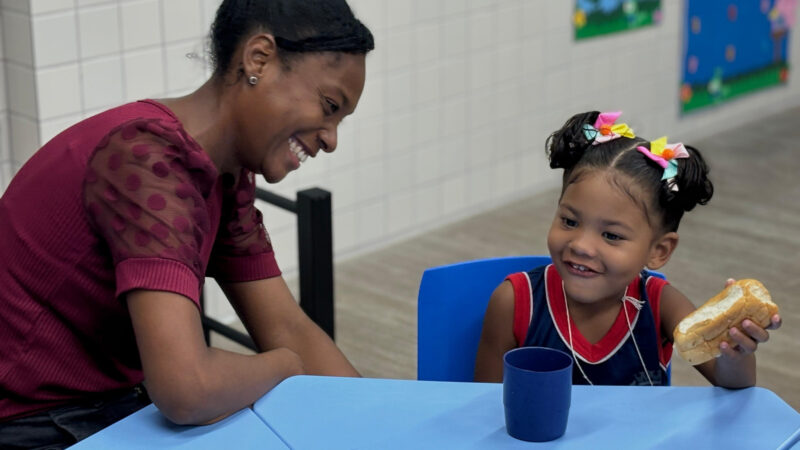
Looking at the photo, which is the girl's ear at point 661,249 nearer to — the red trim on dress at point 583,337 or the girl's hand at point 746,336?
the red trim on dress at point 583,337

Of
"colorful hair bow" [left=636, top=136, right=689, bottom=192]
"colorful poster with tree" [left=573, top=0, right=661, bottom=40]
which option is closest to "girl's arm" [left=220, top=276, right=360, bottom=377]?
"colorful hair bow" [left=636, top=136, right=689, bottom=192]

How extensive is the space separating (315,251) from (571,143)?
73cm

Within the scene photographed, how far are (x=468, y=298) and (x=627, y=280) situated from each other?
0.89 ft

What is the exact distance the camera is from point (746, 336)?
4.99 ft

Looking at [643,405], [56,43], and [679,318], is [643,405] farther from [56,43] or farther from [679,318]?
[56,43]

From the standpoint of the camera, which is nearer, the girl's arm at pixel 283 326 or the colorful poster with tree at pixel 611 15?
the girl's arm at pixel 283 326

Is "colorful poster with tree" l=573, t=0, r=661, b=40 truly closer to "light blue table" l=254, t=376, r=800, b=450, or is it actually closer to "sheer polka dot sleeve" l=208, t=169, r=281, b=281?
"sheer polka dot sleeve" l=208, t=169, r=281, b=281

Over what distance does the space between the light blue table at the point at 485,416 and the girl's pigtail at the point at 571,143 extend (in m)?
0.47

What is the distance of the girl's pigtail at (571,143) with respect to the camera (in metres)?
1.85

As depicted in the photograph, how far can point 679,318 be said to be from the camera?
185 centimetres

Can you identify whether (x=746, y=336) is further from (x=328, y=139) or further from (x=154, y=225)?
(x=154, y=225)

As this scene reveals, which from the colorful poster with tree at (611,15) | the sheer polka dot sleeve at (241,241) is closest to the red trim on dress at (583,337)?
the sheer polka dot sleeve at (241,241)

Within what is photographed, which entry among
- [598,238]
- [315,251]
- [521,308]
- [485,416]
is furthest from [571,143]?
[315,251]

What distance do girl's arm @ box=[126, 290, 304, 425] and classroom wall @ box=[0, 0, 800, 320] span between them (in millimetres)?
1590
